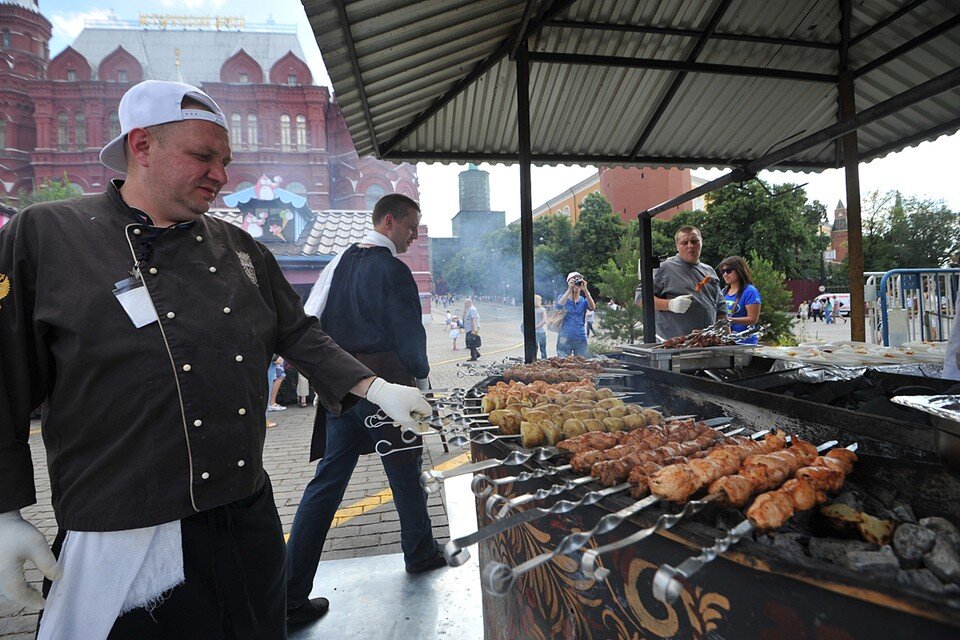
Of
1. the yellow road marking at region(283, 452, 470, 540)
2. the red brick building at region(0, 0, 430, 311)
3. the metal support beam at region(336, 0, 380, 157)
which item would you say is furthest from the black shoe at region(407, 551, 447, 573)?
the red brick building at region(0, 0, 430, 311)

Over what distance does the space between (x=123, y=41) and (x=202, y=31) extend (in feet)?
22.8

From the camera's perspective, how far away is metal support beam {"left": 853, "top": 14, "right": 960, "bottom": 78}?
3874 mm

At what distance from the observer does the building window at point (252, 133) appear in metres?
39.6

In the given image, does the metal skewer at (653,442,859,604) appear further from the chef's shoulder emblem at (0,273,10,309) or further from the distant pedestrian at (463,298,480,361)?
the distant pedestrian at (463,298,480,361)

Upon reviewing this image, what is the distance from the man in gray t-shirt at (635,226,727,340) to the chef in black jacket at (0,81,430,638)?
4333 mm

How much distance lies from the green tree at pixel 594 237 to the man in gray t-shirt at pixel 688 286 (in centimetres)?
3232

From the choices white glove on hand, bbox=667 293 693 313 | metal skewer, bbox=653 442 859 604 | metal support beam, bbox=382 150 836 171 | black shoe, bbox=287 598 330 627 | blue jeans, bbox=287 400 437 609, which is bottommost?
black shoe, bbox=287 598 330 627

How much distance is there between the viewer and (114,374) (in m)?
1.58

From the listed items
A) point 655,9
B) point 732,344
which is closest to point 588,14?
point 655,9

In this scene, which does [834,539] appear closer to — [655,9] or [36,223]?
[36,223]

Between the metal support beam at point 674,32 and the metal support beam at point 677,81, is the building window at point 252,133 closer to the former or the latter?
the metal support beam at point 677,81

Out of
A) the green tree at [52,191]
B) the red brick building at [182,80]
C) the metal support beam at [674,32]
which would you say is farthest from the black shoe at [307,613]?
the green tree at [52,191]

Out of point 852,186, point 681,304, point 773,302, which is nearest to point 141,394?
point 681,304

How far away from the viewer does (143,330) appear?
5.32ft
